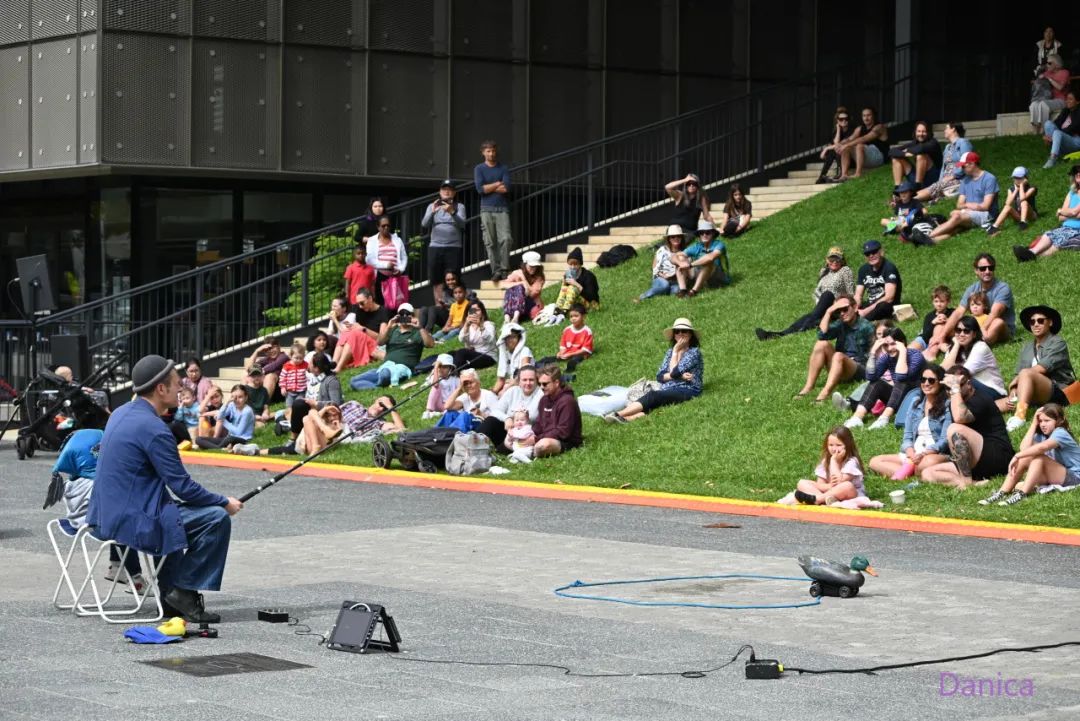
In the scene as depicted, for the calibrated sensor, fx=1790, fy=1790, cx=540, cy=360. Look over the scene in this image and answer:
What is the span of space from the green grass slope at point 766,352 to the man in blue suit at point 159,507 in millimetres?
7340

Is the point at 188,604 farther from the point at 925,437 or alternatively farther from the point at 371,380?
the point at 371,380

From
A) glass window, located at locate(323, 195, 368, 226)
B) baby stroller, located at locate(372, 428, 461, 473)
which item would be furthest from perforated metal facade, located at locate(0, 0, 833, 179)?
baby stroller, located at locate(372, 428, 461, 473)

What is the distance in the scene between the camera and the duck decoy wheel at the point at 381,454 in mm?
20031

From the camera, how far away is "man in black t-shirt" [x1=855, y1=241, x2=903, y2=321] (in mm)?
22172

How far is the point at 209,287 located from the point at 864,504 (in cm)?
1626

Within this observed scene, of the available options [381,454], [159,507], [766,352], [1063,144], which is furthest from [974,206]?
[159,507]

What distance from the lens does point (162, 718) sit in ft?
25.0

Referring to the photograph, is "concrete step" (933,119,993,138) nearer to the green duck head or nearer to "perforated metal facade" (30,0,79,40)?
"perforated metal facade" (30,0,79,40)

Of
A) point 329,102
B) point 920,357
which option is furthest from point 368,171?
point 920,357

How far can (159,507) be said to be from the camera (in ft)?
33.4

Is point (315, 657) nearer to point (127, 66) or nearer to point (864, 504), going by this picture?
point (864, 504)

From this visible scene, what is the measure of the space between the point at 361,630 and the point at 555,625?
134 cm

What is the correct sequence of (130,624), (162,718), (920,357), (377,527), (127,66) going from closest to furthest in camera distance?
(162,718)
(130,624)
(377,527)
(920,357)
(127,66)

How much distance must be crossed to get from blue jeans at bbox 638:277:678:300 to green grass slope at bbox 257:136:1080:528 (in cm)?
38
